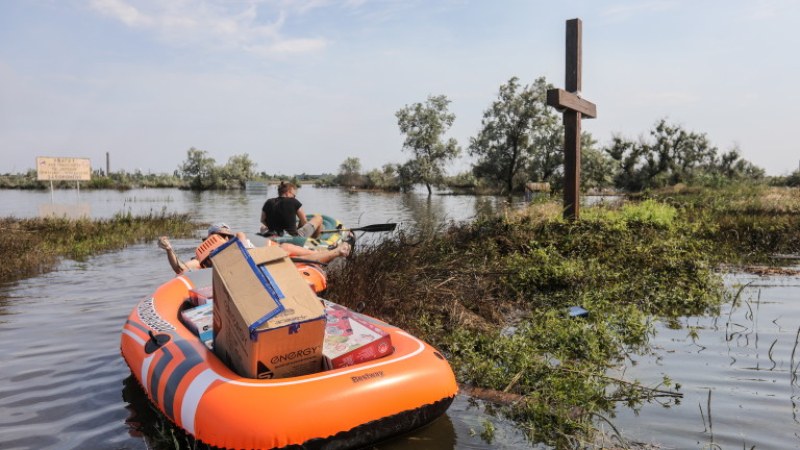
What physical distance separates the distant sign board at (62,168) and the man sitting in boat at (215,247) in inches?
811

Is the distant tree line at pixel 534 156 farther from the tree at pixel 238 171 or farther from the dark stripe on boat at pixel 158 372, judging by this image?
the dark stripe on boat at pixel 158 372

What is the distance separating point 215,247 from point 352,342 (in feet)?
10.3

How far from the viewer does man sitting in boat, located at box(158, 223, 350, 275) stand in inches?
272

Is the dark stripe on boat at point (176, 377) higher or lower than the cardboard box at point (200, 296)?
lower

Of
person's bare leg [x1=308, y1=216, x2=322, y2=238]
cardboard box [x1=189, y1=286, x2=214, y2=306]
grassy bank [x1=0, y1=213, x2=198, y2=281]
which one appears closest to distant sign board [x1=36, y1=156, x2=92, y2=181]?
grassy bank [x1=0, y1=213, x2=198, y2=281]

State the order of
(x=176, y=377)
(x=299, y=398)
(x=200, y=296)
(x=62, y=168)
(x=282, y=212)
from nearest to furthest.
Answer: (x=299, y=398) → (x=176, y=377) → (x=200, y=296) → (x=282, y=212) → (x=62, y=168)

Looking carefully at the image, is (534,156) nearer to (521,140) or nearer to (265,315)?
(521,140)

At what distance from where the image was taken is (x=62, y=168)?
25.2 metres

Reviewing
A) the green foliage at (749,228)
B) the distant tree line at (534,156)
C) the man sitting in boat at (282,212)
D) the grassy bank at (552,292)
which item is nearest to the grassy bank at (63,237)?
the man sitting in boat at (282,212)

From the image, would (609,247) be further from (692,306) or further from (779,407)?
(779,407)

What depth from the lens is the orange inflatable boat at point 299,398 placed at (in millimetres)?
3219

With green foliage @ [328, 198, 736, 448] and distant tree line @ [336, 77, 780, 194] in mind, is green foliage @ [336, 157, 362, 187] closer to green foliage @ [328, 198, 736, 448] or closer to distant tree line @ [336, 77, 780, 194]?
distant tree line @ [336, 77, 780, 194]

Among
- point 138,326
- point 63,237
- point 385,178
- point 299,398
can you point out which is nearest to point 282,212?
point 138,326

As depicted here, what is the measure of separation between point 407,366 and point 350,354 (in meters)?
0.38
